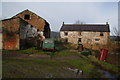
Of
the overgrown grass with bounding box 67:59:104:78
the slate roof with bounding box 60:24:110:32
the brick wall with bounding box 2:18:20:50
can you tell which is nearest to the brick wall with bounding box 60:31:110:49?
the slate roof with bounding box 60:24:110:32

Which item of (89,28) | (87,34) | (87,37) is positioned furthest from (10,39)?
(89,28)

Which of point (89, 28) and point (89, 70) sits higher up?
point (89, 28)

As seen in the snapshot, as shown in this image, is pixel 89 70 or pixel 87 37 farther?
pixel 87 37

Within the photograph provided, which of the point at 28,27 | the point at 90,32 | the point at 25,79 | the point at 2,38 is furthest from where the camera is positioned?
the point at 90,32

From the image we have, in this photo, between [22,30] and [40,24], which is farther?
[40,24]

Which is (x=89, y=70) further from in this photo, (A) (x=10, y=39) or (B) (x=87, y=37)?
(B) (x=87, y=37)

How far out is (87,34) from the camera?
3550 centimetres

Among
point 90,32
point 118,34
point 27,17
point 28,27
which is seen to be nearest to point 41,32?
point 28,27

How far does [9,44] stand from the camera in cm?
1684

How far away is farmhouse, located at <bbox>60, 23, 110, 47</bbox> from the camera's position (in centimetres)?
3453

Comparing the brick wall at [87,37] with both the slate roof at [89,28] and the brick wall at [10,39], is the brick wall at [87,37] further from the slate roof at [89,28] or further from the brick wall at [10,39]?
the brick wall at [10,39]

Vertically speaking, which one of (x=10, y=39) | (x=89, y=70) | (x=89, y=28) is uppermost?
(x=89, y=28)

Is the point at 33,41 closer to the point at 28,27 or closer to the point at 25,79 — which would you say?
the point at 28,27

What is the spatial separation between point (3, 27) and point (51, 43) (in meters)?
7.24
